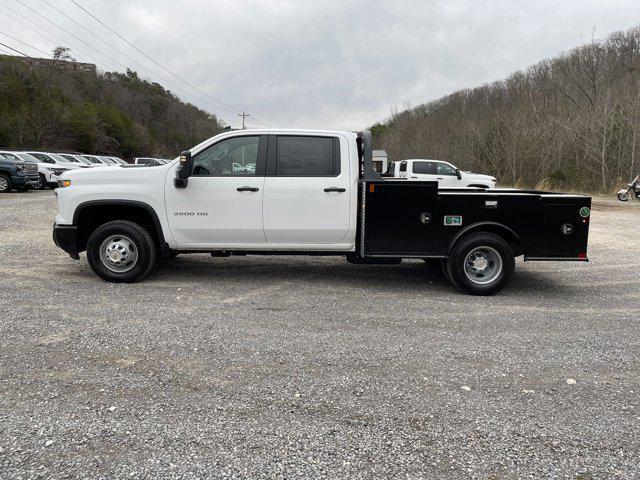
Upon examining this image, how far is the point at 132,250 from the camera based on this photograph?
6.55 metres

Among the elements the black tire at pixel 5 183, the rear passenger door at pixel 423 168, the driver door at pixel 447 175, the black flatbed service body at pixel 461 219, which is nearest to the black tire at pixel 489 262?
the black flatbed service body at pixel 461 219

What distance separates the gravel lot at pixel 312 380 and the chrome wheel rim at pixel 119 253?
Answer: 0.31 metres

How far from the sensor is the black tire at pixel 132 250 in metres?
6.43

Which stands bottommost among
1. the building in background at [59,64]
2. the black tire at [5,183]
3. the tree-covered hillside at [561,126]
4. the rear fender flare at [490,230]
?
the rear fender flare at [490,230]

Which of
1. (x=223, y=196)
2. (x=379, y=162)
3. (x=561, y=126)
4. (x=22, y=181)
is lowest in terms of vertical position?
(x=223, y=196)

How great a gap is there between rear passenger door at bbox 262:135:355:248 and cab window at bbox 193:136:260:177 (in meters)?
0.25

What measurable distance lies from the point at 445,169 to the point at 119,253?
16.6 metres

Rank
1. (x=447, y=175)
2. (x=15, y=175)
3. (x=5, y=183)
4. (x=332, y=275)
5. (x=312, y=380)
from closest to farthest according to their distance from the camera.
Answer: (x=312, y=380), (x=332, y=275), (x=15, y=175), (x=447, y=175), (x=5, y=183)

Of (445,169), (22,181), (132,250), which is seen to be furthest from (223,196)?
(22,181)

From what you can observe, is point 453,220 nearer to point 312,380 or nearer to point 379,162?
point 379,162

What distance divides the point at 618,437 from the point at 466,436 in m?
0.96

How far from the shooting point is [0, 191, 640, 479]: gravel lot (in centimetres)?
280

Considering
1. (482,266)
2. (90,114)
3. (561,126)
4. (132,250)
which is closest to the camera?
(482,266)

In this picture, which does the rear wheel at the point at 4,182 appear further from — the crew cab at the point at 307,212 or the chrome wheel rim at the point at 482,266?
the chrome wheel rim at the point at 482,266
